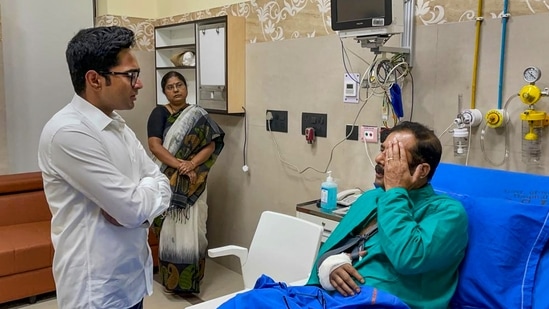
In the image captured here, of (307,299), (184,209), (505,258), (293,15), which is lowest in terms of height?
(184,209)

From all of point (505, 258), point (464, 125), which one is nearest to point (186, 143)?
point (464, 125)

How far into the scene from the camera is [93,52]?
4.73 ft

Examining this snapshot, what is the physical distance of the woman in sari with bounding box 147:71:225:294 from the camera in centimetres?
309

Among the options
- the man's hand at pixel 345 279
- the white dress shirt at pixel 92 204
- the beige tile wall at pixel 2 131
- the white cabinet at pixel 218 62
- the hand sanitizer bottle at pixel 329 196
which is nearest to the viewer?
the white dress shirt at pixel 92 204

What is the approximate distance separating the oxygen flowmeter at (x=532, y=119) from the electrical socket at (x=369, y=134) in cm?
75

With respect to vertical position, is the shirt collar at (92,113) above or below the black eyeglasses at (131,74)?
below

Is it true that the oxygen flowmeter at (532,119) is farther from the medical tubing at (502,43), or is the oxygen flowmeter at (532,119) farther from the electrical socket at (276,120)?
the electrical socket at (276,120)

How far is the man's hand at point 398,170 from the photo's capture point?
5.32 ft

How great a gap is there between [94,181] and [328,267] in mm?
766

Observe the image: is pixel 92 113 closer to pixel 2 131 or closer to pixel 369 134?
pixel 369 134

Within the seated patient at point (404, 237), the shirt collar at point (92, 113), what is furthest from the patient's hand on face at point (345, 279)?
the shirt collar at point (92, 113)

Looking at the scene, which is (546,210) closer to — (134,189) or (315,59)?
(134,189)

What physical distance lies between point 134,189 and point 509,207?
3.97ft

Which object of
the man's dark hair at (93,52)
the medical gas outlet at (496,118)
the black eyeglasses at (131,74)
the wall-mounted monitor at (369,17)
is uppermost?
the wall-mounted monitor at (369,17)
